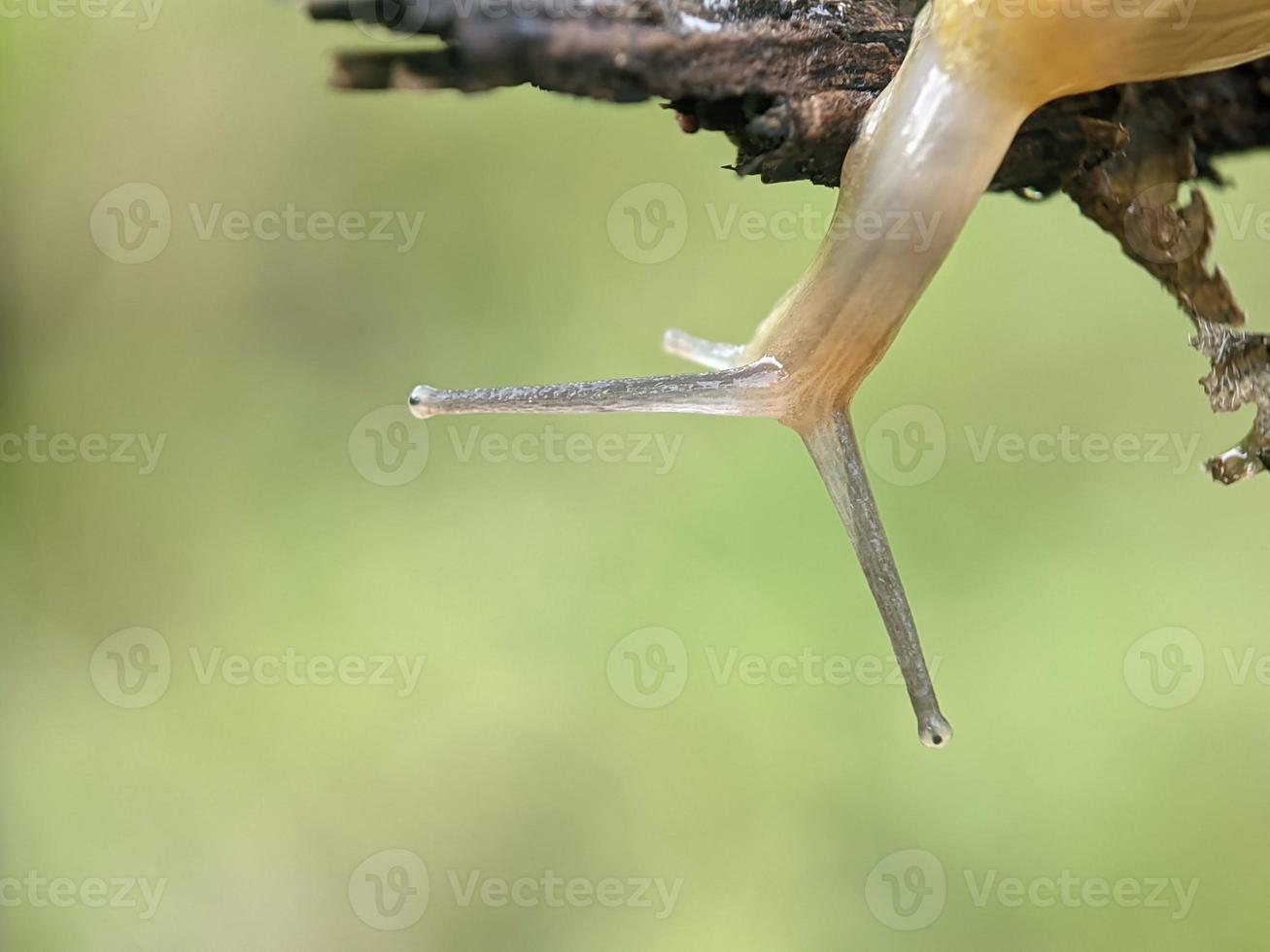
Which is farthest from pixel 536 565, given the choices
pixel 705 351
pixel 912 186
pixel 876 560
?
pixel 912 186

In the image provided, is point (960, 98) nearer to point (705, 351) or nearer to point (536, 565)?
point (705, 351)

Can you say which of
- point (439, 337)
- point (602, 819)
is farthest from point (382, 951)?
point (439, 337)

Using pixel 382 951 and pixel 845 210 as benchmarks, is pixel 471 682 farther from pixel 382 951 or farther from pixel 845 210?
pixel 845 210

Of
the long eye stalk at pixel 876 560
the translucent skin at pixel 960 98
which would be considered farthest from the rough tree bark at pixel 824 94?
the long eye stalk at pixel 876 560

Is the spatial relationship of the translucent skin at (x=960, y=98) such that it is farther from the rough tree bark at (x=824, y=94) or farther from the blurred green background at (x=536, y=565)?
the blurred green background at (x=536, y=565)

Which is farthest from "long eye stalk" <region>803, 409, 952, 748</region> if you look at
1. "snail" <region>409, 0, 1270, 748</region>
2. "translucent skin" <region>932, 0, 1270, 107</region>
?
"translucent skin" <region>932, 0, 1270, 107</region>

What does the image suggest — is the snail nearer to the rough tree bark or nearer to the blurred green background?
the rough tree bark
